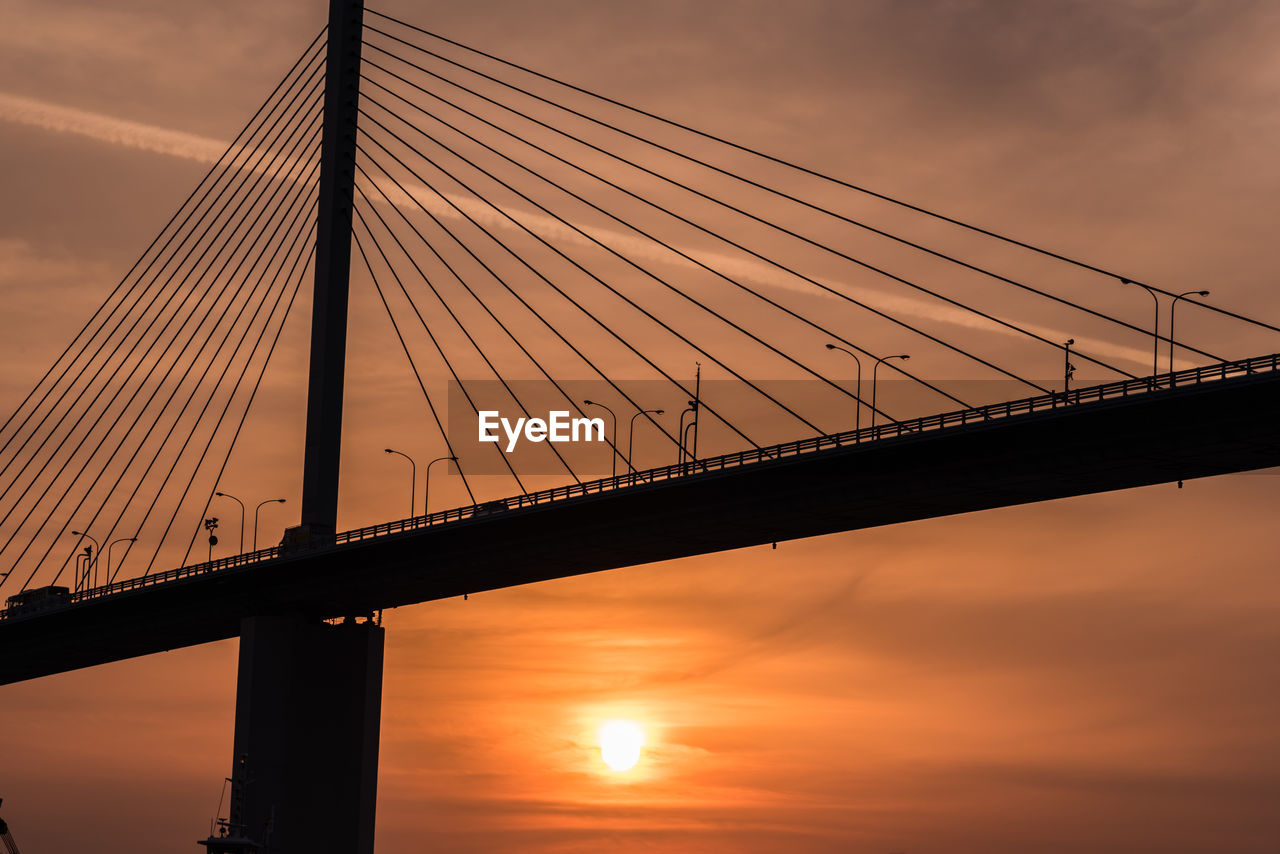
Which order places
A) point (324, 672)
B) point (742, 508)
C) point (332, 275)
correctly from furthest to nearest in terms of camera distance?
1. point (324, 672)
2. point (332, 275)
3. point (742, 508)

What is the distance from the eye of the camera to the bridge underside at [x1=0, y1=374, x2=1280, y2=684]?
70875mm

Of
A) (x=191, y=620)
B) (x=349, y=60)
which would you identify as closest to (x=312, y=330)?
(x=349, y=60)

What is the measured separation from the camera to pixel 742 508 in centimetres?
8312

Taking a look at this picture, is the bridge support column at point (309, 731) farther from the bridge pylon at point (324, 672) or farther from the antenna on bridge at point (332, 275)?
the antenna on bridge at point (332, 275)

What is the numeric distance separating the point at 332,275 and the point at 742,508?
80.7 ft

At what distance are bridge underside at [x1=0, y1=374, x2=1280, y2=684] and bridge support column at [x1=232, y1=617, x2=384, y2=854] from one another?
205 centimetres

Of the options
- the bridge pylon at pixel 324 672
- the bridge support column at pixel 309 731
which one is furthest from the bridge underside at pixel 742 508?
the bridge pylon at pixel 324 672

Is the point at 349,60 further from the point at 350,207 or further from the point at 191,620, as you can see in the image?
the point at 191,620

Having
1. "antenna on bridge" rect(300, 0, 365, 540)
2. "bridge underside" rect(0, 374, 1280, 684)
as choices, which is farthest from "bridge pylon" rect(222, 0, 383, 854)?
"bridge underside" rect(0, 374, 1280, 684)

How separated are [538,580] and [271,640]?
13741mm

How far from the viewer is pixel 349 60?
97.1 meters

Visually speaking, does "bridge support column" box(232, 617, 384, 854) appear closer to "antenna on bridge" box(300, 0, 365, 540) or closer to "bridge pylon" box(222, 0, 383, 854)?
"bridge pylon" box(222, 0, 383, 854)

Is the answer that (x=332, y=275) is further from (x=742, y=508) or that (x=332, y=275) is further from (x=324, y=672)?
(x=742, y=508)

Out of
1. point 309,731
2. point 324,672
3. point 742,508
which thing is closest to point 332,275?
point 324,672
